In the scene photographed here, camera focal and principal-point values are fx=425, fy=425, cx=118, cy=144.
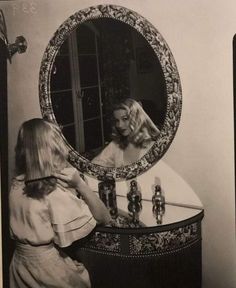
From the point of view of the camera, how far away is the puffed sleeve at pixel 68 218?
127 cm

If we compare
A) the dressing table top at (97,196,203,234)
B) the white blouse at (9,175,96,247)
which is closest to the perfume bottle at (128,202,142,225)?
the dressing table top at (97,196,203,234)

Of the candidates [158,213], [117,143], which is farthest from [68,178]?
[158,213]

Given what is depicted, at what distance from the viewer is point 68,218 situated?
128cm

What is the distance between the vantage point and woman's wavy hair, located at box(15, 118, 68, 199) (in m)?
1.31

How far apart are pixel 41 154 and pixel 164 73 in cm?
45

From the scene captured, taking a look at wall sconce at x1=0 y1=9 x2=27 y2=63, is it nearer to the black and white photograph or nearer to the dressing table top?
the black and white photograph

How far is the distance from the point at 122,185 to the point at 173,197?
6.2 inches

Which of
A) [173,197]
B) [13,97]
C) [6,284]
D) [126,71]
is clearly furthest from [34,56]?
[6,284]

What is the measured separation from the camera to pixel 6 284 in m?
1.38

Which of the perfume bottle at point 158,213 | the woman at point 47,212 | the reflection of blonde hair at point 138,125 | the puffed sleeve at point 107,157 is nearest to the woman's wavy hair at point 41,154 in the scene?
the woman at point 47,212

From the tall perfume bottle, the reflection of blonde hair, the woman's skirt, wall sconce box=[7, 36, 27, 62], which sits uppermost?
wall sconce box=[7, 36, 27, 62]

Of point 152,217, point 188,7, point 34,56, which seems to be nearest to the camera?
point 188,7

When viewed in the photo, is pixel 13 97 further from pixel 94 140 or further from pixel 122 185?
pixel 122 185

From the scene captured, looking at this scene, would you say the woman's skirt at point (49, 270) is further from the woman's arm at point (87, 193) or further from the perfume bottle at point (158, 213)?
the perfume bottle at point (158, 213)
